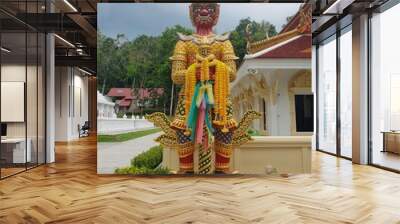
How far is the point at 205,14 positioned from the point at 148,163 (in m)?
2.47

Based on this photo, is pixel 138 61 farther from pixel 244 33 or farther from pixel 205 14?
pixel 244 33

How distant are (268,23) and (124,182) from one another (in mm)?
3261

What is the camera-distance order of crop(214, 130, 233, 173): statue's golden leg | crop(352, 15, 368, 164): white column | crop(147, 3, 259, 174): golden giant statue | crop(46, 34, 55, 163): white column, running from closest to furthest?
crop(147, 3, 259, 174): golden giant statue < crop(214, 130, 233, 173): statue's golden leg < crop(352, 15, 368, 164): white column < crop(46, 34, 55, 163): white column

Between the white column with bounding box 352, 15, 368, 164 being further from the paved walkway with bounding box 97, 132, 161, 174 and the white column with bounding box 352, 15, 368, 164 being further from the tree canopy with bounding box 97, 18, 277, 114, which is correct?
the paved walkway with bounding box 97, 132, 161, 174

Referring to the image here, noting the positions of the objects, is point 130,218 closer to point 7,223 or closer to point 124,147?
point 7,223

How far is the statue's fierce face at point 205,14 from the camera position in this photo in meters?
6.47

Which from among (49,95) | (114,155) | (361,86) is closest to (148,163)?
(114,155)

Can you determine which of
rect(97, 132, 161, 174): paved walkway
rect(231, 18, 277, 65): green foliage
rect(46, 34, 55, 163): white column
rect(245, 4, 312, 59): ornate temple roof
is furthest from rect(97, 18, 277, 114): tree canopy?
rect(46, 34, 55, 163): white column

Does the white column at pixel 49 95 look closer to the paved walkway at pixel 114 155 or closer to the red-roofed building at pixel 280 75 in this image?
the paved walkway at pixel 114 155

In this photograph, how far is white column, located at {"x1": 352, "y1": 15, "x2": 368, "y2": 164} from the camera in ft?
27.4

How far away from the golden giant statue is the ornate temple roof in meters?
0.41

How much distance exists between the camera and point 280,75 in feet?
21.6

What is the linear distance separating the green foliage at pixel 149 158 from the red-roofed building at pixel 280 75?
1.35 m

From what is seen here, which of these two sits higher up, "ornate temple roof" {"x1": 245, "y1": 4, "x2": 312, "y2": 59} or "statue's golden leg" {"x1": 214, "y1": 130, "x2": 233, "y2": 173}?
"ornate temple roof" {"x1": 245, "y1": 4, "x2": 312, "y2": 59}
